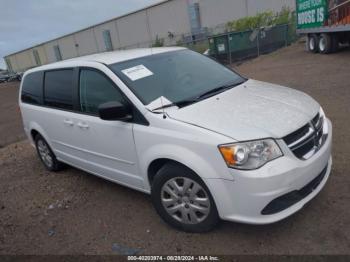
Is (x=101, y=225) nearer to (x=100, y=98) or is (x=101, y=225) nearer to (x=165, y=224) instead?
(x=165, y=224)

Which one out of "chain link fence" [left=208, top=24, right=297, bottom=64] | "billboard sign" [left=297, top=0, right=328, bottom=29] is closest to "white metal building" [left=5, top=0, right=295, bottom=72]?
"chain link fence" [left=208, top=24, right=297, bottom=64]

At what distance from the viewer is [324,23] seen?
49.9 ft

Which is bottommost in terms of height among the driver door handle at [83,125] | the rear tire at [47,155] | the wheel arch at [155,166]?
the rear tire at [47,155]

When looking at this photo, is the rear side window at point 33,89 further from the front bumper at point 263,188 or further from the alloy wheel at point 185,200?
the front bumper at point 263,188

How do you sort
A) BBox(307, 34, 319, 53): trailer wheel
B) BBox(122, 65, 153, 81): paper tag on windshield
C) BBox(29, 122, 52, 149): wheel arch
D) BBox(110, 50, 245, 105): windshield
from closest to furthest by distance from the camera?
BBox(110, 50, 245, 105): windshield, BBox(122, 65, 153, 81): paper tag on windshield, BBox(29, 122, 52, 149): wheel arch, BBox(307, 34, 319, 53): trailer wheel

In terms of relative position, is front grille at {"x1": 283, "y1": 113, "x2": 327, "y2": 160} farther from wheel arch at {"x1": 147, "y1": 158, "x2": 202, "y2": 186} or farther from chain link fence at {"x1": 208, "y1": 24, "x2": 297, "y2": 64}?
chain link fence at {"x1": 208, "y1": 24, "x2": 297, "y2": 64}

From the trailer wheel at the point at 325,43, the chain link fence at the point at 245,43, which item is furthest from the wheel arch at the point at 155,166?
the chain link fence at the point at 245,43

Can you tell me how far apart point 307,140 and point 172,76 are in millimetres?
1574

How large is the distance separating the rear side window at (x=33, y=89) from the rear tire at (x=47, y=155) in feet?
1.92

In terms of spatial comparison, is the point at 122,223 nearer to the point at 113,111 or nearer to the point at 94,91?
the point at 113,111

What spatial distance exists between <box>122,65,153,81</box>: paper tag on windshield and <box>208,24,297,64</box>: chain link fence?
1711cm

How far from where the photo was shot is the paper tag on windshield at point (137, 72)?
3.69 meters

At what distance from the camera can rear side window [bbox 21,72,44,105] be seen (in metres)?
5.16

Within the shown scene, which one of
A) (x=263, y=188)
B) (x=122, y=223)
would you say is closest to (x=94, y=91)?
(x=122, y=223)
